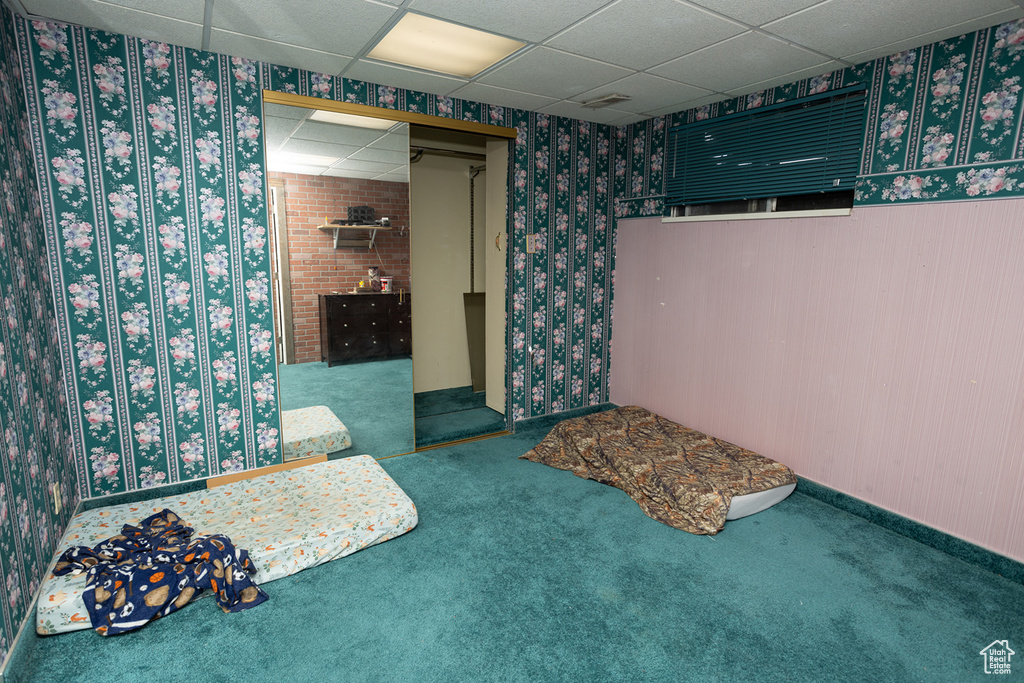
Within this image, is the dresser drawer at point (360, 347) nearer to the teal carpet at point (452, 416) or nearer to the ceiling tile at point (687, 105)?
the teal carpet at point (452, 416)

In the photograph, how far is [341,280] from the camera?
3.56 metres

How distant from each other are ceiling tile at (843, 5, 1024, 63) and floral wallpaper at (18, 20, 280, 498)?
3320mm

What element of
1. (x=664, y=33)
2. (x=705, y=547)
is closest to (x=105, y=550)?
(x=705, y=547)

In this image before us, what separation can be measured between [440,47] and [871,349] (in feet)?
9.45

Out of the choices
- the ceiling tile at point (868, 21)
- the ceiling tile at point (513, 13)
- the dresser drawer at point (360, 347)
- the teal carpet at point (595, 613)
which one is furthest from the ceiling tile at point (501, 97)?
the teal carpet at point (595, 613)

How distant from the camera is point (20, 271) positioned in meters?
2.14

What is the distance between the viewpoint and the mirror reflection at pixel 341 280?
10.4 ft

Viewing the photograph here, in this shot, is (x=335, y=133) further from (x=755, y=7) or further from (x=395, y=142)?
(x=755, y=7)

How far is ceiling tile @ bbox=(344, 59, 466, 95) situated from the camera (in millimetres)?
2939

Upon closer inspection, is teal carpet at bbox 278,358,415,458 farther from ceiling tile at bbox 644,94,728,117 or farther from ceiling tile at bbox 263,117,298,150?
ceiling tile at bbox 644,94,728,117

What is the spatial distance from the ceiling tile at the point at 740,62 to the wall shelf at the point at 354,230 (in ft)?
6.74

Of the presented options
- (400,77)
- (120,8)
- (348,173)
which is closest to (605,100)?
(400,77)

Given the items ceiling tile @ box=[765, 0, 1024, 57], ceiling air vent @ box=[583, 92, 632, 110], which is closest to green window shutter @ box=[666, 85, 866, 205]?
ceiling tile @ box=[765, 0, 1024, 57]

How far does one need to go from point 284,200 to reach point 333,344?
3.42ft
